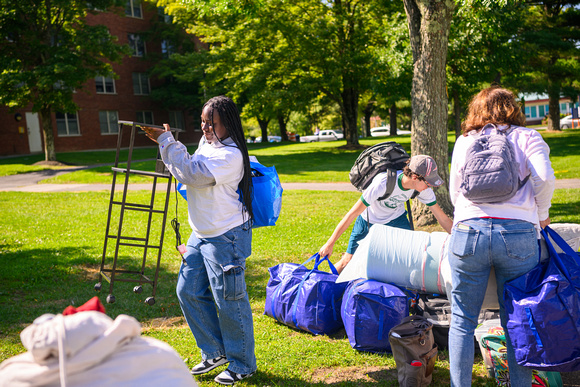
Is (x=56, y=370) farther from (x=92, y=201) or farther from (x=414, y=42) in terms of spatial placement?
(x=92, y=201)

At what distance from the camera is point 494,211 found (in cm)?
275

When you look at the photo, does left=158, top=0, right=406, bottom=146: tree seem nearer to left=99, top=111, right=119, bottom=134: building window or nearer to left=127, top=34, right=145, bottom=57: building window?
left=127, top=34, right=145, bottom=57: building window

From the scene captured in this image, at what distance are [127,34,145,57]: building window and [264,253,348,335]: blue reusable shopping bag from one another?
122 feet

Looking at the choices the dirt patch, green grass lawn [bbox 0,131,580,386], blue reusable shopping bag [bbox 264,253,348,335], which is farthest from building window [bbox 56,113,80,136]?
the dirt patch

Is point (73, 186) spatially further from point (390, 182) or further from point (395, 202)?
point (390, 182)

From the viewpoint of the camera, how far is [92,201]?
13.3 meters

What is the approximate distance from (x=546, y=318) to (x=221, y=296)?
205 centimetres

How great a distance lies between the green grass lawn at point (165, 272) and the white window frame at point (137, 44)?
25.9 metres

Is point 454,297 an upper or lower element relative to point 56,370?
lower

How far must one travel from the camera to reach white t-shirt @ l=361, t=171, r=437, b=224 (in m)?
4.01

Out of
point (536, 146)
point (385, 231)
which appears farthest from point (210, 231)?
point (536, 146)

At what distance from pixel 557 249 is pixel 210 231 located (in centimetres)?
226

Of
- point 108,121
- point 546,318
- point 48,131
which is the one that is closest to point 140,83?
point 108,121

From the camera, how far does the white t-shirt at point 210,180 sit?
127 inches
